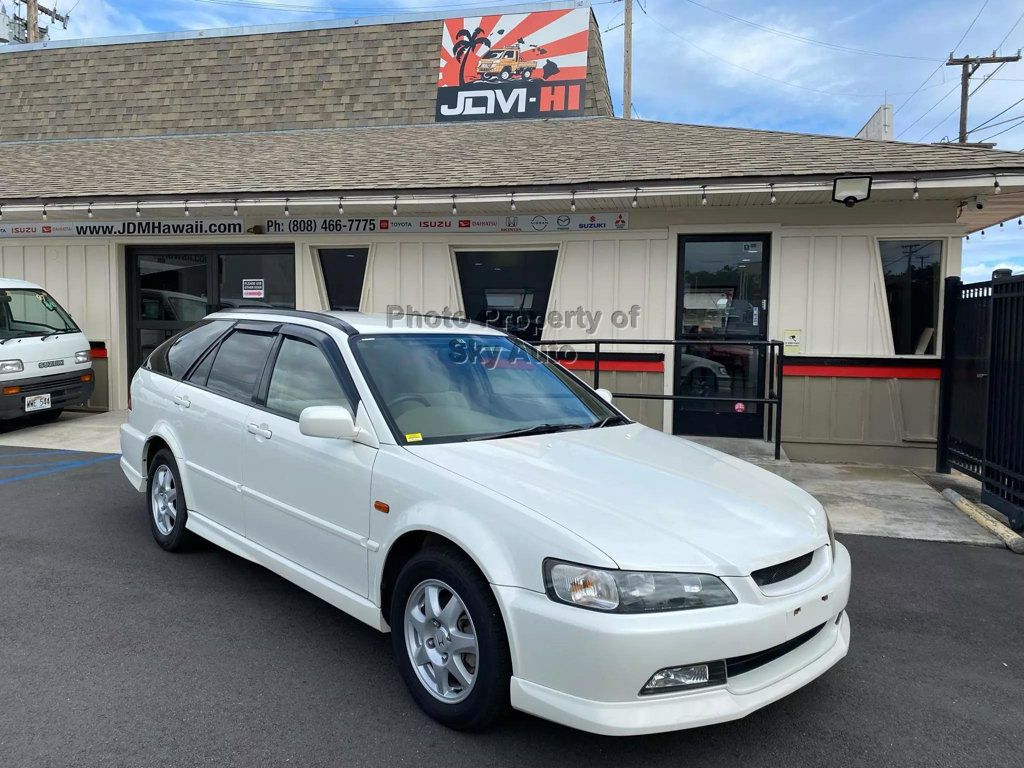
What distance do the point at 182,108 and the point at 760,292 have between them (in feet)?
32.4

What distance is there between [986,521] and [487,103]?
8.75 metres

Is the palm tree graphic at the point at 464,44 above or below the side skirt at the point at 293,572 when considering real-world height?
above

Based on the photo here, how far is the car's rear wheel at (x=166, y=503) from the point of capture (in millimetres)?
4605

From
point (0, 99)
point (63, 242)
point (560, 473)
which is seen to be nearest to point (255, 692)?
point (560, 473)

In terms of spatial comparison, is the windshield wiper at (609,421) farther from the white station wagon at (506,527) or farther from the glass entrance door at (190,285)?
the glass entrance door at (190,285)

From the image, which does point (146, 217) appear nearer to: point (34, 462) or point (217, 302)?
point (217, 302)

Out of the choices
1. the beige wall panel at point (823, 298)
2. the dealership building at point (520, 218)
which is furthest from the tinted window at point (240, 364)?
the beige wall panel at point (823, 298)

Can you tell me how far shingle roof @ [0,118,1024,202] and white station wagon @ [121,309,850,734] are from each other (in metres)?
4.34

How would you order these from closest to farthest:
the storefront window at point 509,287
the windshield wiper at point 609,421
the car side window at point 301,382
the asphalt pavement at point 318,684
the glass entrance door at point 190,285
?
the asphalt pavement at point 318,684 < the car side window at point 301,382 < the windshield wiper at point 609,421 < the storefront window at point 509,287 < the glass entrance door at point 190,285

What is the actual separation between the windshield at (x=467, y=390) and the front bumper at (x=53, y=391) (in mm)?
7047

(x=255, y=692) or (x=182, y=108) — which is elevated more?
(x=182, y=108)

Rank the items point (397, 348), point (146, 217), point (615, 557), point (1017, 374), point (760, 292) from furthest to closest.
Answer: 1. point (146, 217)
2. point (760, 292)
3. point (1017, 374)
4. point (397, 348)
5. point (615, 557)

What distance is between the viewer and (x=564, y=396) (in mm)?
4117

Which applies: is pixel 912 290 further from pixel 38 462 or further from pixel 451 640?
pixel 38 462
